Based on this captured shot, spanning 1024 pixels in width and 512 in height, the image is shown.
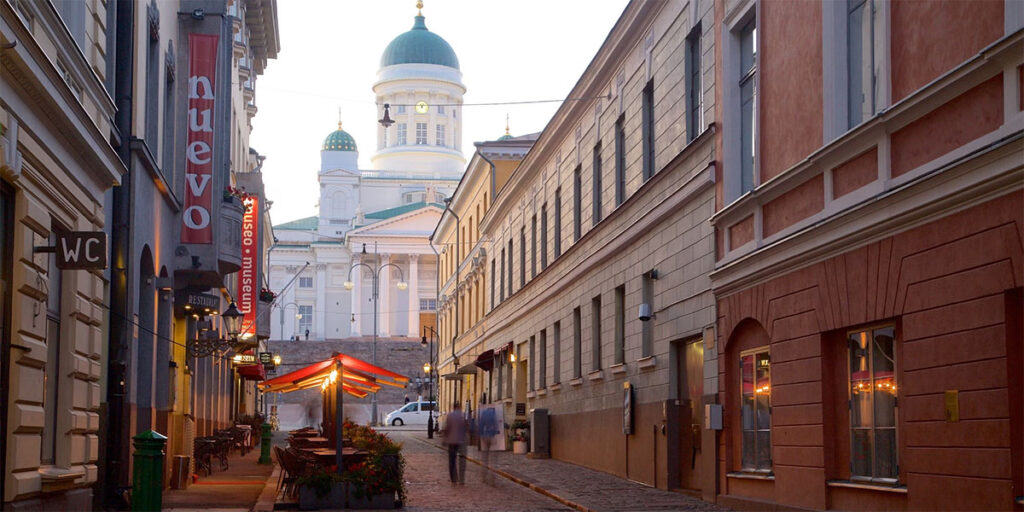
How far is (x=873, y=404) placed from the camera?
1381 centimetres

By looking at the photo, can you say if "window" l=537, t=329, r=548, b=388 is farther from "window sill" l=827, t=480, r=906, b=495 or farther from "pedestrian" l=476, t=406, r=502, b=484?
"window sill" l=827, t=480, r=906, b=495

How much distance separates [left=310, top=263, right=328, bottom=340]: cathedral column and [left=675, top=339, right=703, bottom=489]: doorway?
342 ft

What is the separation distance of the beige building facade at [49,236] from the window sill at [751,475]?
8164 mm

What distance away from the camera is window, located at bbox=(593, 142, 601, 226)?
94.3 ft

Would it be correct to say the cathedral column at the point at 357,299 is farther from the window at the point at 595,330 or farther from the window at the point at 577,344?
the window at the point at 595,330

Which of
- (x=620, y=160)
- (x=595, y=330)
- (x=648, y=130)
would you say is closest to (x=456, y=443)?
(x=595, y=330)

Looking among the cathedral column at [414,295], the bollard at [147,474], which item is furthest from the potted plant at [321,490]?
the cathedral column at [414,295]

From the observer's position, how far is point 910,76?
12.6 meters

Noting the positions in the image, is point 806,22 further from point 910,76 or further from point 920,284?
point 920,284

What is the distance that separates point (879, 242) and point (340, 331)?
114 meters

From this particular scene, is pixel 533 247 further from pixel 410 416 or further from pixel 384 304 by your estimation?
pixel 384 304

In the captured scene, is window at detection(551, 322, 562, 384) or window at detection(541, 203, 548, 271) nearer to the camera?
window at detection(551, 322, 562, 384)

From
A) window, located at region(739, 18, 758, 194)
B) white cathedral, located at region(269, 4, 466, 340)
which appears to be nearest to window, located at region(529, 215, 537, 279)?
window, located at region(739, 18, 758, 194)

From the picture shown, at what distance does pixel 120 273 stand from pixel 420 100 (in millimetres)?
106898
